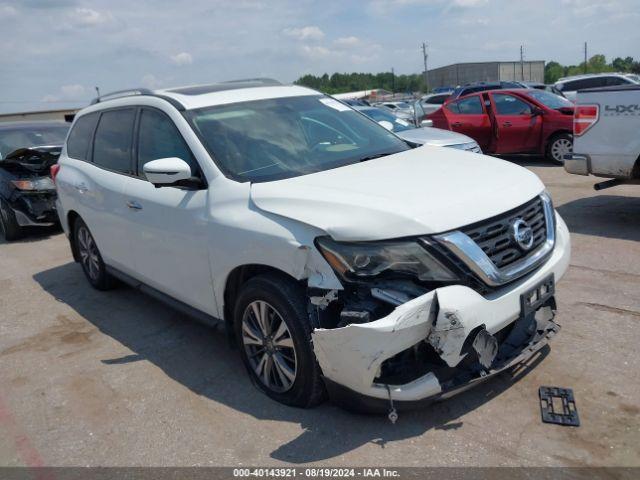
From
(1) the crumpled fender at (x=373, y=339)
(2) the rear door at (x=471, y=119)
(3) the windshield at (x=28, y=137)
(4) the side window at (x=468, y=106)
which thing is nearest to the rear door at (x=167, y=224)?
(1) the crumpled fender at (x=373, y=339)

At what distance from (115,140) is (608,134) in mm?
5211

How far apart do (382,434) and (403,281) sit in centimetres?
88

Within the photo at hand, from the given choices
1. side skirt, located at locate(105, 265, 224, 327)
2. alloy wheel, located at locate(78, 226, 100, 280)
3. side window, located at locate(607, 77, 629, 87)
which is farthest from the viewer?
side window, located at locate(607, 77, 629, 87)

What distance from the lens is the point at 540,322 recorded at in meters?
3.45

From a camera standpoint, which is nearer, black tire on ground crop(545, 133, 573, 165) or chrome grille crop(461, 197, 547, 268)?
chrome grille crop(461, 197, 547, 268)

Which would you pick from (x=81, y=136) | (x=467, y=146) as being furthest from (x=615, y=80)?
(x=81, y=136)

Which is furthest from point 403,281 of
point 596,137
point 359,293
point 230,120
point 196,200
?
point 596,137

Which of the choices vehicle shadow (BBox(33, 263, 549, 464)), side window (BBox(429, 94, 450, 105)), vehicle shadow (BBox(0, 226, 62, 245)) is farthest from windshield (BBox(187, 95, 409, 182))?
side window (BBox(429, 94, 450, 105))

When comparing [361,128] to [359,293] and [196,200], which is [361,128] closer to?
[196,200]

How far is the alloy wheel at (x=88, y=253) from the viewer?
5.70 m

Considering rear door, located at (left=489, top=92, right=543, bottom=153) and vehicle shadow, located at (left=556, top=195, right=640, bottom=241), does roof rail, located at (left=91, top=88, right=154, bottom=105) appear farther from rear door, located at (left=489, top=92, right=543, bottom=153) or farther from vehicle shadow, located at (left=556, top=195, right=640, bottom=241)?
rear door, located at (left=489, top=92, right=543, bottom=153)

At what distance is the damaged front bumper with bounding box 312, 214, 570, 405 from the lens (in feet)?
8.90

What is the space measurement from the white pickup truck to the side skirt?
4.88 meters

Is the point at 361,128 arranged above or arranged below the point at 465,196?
above
